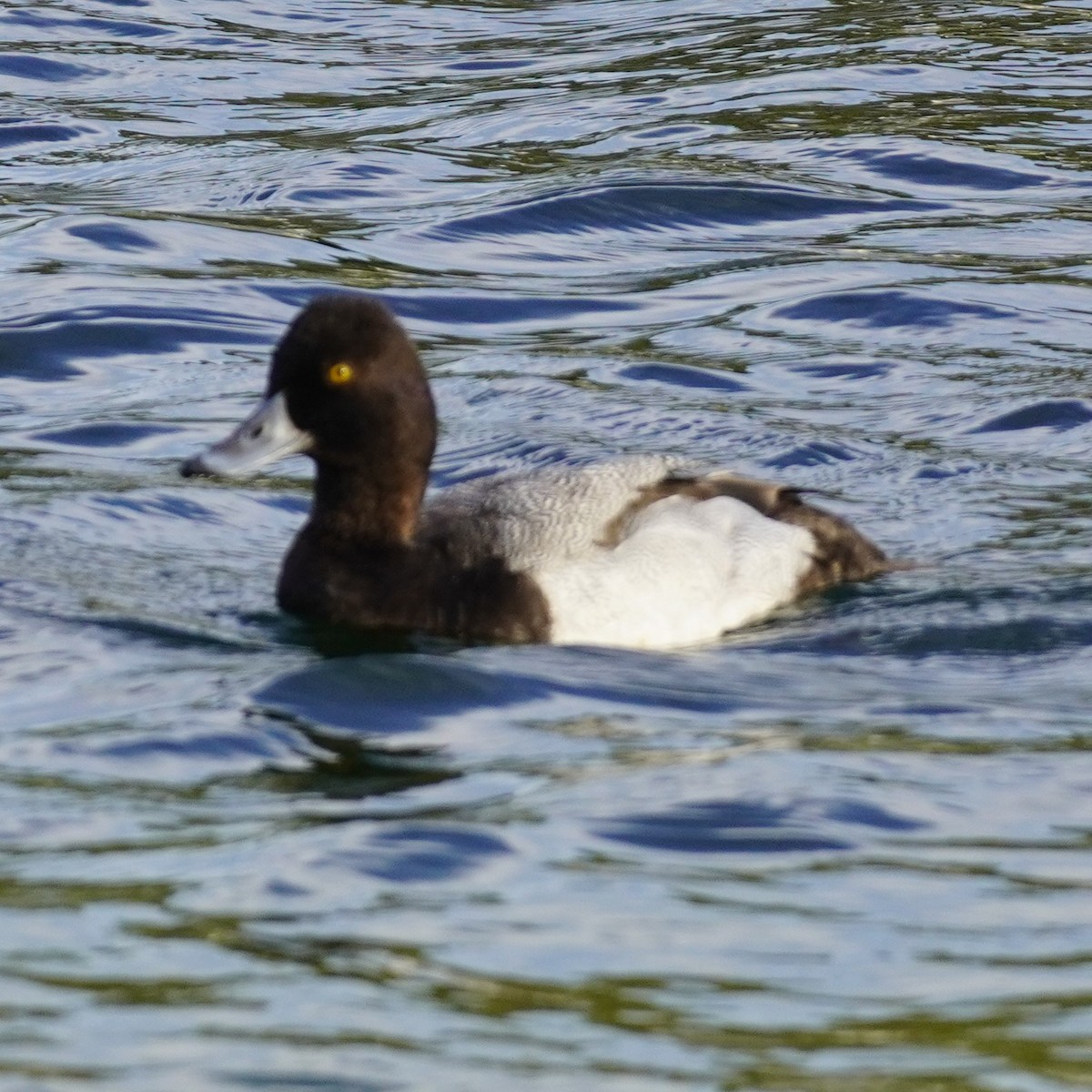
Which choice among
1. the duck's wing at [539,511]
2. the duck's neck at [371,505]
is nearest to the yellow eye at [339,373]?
the duck's neck at [371,505]

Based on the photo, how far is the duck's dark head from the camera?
300 inches

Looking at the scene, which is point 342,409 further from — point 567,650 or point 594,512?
point 567,650

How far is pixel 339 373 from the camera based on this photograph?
7.62 metres

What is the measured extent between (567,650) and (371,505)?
2.77 feet

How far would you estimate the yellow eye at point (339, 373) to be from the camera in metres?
7.62

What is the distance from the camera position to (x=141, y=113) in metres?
16.7

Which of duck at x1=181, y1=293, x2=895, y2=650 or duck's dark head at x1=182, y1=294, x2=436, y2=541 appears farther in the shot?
duck's dark head at x1=182, y1=294, x2=436, y2=541

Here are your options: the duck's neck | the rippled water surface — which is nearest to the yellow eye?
the duck's neck

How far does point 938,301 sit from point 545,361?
2.12 m

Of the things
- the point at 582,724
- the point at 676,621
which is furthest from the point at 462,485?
the point at 582,724

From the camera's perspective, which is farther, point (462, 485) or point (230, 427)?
point (230, 427)

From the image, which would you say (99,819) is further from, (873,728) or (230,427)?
(230,427)

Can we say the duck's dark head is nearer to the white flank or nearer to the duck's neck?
the duck's neck

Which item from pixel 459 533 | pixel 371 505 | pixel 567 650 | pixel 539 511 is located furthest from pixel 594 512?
pixel 371 505
